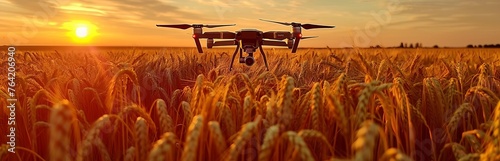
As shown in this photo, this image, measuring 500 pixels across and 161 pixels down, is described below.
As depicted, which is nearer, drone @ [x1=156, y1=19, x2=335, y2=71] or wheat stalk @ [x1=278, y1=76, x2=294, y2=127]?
wheat stalk @ [x1=278, y1=76, x2=294, y2=127]

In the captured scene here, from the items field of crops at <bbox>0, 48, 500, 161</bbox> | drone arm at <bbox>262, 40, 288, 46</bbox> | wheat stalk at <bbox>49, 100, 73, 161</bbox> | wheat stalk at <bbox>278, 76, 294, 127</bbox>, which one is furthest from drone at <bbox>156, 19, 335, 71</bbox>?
wheat stalk at <bbox>49, 100, 73, 161</bbox>

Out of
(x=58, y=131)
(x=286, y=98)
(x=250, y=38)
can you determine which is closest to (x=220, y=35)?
(x=250, y=38)

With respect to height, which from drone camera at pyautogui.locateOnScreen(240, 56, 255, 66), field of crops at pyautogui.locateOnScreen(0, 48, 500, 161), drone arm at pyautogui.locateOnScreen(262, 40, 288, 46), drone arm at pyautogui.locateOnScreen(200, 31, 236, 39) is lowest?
field of crops at pyautogui.locateOnScreen(0, 48, 500, 161)

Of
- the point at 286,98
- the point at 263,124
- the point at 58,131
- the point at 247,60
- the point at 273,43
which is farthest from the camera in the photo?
the point at 273,43

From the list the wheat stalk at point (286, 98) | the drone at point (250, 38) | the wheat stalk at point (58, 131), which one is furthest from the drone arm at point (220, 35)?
the wheat stalk at point (58, 131)

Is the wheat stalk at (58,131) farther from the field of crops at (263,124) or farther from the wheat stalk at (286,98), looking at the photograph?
the wheat stalk at (286,98)

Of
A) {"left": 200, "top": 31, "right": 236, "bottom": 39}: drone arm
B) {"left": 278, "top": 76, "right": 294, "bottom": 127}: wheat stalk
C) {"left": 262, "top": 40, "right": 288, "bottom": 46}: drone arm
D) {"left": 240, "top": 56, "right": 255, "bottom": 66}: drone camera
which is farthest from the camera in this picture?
{"left": 262, "top": 40, "right": 288, "bottom": 46}: drone arm

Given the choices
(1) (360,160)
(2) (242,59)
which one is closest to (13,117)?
(1) (360,160)

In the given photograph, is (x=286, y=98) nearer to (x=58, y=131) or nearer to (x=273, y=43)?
(x=58, y=131)

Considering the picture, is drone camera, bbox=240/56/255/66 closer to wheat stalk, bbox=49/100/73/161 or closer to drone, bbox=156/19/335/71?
drone, bbox=156/19/335/71

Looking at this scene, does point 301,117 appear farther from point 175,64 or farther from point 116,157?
point 175,64

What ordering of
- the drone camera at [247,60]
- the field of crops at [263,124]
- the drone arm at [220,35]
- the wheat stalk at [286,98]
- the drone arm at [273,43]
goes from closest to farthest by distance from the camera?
the field of crops at [263,124] → the wheat stalk at [286,98] → the drone camera at [247,60] → the drone arm at [220,35] → the drone arm at [273,43]
